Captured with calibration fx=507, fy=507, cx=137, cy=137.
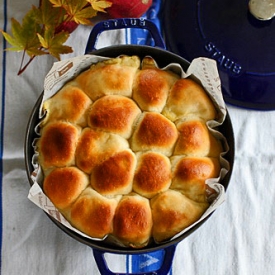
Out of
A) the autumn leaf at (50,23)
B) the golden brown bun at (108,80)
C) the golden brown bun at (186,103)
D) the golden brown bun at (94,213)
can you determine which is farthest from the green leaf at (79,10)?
the golden brown bun at (94,213)

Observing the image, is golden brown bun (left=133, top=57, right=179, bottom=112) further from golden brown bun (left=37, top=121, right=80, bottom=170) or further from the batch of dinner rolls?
golden brown bun (left=37, top=121, right=80, bottom=170)

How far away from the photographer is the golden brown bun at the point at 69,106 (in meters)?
0.83

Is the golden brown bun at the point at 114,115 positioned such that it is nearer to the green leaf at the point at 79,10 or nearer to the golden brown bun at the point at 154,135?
the golden brown bun at the point at 154,135

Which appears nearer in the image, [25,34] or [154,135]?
[154,135]

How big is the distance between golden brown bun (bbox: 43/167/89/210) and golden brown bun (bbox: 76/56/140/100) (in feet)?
0.43

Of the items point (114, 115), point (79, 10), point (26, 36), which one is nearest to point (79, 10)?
point (79, 10)

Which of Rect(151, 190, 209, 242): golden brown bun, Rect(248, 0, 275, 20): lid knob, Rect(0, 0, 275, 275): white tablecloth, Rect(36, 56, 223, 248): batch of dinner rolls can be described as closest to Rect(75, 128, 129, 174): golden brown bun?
Rect(36, 56, 223, 248): batch of dinner rolls

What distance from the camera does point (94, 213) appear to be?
0.79 meters

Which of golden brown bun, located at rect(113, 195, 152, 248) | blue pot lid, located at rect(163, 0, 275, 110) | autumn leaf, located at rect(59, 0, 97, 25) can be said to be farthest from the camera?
blue pot lid, located at rect(163, 0, 275, 110)

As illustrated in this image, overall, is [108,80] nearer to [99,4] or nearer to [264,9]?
[99,4]

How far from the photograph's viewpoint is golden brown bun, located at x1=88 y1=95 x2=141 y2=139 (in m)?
0.80

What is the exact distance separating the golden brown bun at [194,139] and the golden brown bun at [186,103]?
0.01 metres

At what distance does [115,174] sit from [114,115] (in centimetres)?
9

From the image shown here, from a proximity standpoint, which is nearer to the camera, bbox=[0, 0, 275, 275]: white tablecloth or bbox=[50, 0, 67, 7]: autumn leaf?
bbox=[50, 0, 67, 7]: autumn leaf
